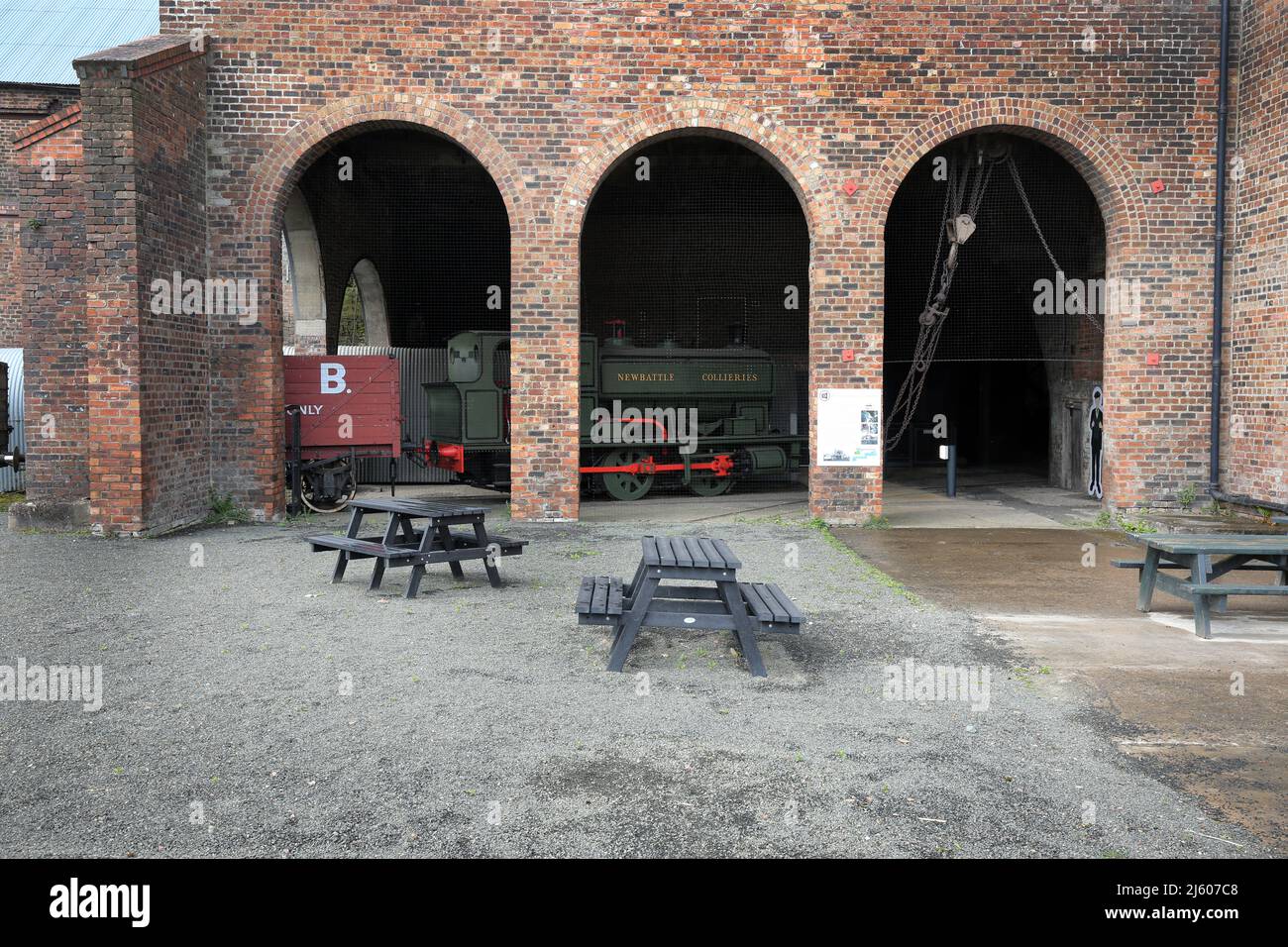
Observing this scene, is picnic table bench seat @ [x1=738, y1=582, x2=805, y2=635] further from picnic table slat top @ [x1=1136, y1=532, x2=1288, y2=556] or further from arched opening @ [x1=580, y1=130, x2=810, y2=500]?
arched opening @ [x1=580, y1=130, x2=810, y2=500]

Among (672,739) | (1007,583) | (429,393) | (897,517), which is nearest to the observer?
(672,739)

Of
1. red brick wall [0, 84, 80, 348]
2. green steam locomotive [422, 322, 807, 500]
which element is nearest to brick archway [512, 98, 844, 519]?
green steam locomotive [422, 322, 807, 500]

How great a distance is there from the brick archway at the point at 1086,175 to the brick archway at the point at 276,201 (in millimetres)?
4048

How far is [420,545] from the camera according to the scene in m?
7.68

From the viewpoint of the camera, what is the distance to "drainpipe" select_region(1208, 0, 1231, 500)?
37.4 ft

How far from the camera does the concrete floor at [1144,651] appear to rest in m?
4.09

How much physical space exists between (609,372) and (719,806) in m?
11.6

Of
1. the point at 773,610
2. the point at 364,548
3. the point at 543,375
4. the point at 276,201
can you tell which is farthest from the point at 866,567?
the point at 276,201

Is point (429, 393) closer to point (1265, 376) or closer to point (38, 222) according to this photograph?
point (38, 222)

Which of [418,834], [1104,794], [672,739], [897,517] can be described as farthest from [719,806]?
[897,517]

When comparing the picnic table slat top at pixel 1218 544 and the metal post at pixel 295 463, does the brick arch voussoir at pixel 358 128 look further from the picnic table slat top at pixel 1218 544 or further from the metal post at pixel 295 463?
the picnic table slat top at pixel 1218 544

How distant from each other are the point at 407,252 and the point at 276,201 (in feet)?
27.9

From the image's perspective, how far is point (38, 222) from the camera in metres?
10.7

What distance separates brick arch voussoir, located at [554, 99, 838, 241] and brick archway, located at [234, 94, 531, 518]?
60 cm
